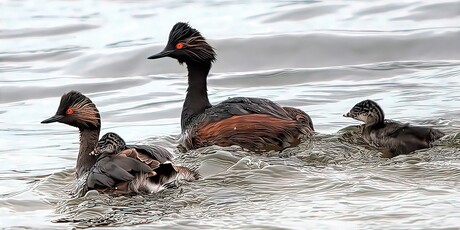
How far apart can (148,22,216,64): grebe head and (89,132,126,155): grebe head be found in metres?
2.13

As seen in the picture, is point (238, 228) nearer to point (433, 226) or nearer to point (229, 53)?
point (433, 226)

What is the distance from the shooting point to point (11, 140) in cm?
1112

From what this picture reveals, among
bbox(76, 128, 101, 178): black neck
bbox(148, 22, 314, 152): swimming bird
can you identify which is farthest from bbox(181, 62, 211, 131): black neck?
bbox(76, 128, 101, 178): black neck

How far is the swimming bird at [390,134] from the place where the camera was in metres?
8.96

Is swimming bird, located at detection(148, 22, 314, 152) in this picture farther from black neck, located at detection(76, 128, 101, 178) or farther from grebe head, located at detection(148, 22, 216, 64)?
black neck, located at detection(76, 128, 101, 178)

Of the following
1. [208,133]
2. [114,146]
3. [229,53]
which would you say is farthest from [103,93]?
[114,146]

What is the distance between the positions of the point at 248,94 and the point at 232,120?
11.9ft

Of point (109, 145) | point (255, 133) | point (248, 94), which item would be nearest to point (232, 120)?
point (255, 133)

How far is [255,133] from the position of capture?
9.49m

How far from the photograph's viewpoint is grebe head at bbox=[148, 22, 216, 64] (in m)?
10.4

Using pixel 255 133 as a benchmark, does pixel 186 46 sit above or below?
above

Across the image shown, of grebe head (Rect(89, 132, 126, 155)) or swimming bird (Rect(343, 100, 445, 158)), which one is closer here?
grebe head (Rect(89, 132, 126, 155))

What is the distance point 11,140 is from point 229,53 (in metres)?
5.14

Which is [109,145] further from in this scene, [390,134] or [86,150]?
[390,134]
